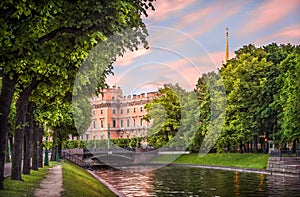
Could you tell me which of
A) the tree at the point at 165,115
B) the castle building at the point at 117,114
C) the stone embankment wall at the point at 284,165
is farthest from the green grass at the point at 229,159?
the castle building at the point at 117,114

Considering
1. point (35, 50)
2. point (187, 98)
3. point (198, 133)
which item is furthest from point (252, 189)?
point (187, 98)

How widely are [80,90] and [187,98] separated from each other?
63240 mm

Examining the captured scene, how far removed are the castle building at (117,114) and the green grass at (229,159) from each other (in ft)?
148

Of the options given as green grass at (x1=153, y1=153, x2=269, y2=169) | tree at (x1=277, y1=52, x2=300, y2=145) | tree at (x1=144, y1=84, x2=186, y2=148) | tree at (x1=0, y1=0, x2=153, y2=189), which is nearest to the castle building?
tree at (x1=144, y1=84, x2=186, y2=148)

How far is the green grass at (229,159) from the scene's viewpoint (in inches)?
2329

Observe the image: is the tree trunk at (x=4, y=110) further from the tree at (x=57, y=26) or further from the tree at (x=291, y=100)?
the tree at (x=291, y=100)

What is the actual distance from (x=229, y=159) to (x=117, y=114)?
7378cm

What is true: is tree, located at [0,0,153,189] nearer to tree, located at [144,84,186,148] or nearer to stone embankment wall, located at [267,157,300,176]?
stone embankment wall, located at [267,157,300,176]

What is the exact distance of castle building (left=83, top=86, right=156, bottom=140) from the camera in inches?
5172

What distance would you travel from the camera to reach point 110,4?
50.3 feet

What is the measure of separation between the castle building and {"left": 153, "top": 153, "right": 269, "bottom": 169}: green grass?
45237 millimetres

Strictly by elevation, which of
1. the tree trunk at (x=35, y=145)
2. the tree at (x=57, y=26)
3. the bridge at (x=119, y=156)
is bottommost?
the bridge at (x=119, y=156)

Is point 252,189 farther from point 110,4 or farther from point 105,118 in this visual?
point 105,118

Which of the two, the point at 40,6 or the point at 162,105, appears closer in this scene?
the point at 40,6
